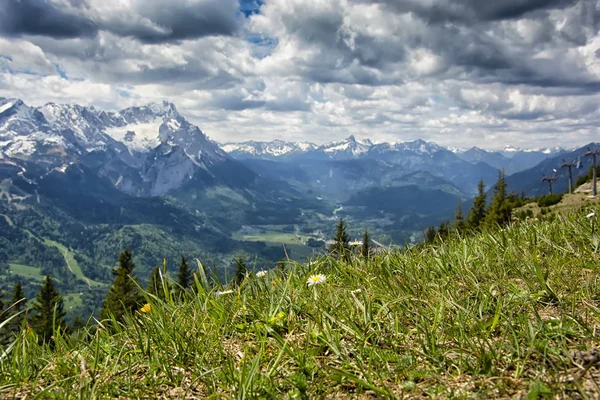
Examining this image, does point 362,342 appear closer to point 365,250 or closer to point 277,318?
point 277,318

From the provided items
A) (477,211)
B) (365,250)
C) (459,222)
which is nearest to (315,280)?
(365,250)

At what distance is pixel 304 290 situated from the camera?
4.43 m

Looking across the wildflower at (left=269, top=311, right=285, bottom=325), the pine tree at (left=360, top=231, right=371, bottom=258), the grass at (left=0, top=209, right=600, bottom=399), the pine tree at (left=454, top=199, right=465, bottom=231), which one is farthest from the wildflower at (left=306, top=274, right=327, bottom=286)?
the pine tree at (left=454, top=199, right=465, bottom=231)

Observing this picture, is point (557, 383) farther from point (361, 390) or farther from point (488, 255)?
point (488, 255)

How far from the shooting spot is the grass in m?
2.54

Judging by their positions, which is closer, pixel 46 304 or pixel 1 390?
pixel 1 390

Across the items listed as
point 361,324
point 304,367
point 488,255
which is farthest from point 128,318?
point 488,255

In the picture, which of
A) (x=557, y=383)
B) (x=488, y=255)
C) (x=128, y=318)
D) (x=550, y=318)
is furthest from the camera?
(x=488, y=255)

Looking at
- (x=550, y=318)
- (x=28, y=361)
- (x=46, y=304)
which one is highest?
(x=550, y=318)

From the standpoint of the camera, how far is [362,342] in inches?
119

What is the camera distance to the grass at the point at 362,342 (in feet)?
8.32

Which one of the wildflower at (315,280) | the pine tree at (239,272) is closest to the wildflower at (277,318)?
the wildflower at (315,280)

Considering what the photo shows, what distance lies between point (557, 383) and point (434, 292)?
5.35ft

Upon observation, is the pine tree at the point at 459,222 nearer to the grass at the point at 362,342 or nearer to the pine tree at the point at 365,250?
the pine tree at the point at 365,250
